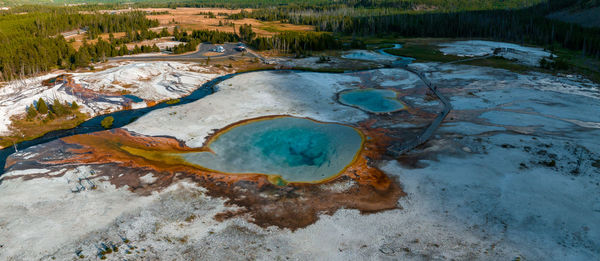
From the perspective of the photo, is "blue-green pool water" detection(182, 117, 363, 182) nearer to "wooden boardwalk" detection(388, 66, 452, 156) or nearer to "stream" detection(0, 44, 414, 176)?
"wooden boardwalk" detection(388, 66, 452, 156)

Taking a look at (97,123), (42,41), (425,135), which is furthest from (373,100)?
(42,41)

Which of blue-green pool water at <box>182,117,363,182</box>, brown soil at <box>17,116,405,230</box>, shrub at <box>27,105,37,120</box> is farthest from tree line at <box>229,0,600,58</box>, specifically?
shrub at <box>27,105,37,120</box>

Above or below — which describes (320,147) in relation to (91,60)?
below

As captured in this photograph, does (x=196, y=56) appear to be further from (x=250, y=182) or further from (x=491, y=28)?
(x=491, y=28)

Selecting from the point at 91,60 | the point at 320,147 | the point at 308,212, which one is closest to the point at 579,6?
the point at 320,147

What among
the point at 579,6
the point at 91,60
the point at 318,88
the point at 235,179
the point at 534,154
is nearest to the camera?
the point at 235,179

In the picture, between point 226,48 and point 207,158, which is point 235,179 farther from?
point 226,48

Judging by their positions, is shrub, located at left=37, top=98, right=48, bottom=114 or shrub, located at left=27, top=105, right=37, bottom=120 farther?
shrub, located at left=37, top=98, right=48, bottom=114
